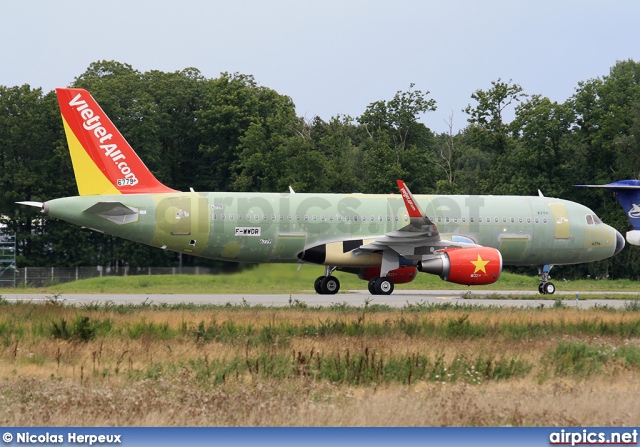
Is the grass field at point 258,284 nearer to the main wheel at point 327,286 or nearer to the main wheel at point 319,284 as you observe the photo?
the main wheel at point 319,284

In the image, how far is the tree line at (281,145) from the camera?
188ft

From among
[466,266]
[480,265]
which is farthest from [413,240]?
[480,265]

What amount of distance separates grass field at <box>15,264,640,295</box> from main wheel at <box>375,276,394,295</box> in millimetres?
2714

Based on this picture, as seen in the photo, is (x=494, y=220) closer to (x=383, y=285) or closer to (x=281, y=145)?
(x=383, y=285)

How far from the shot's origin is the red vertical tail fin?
32.0 metres

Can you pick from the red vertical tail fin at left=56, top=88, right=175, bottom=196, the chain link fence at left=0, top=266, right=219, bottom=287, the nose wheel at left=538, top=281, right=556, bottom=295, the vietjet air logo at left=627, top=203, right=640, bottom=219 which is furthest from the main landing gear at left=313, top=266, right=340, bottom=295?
the chain link fence at left=0, top=266, right=219, bottom=287

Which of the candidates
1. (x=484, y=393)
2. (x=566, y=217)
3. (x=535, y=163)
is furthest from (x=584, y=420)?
(x=535, y=163)

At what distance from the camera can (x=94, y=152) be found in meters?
32.2

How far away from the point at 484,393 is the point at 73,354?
705 centimetres

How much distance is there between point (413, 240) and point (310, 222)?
12.2 ft

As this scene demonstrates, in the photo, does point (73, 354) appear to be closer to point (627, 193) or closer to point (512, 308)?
point (512, 308)

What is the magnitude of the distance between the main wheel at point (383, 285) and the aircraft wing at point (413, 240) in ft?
3.49

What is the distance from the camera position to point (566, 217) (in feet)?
116

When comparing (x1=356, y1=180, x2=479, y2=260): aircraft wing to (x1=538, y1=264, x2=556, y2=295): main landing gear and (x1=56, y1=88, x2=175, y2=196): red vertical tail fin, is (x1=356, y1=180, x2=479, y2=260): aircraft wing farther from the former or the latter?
(x1=56, y1=88, x2=175, y2=196): red vertical tail fin
